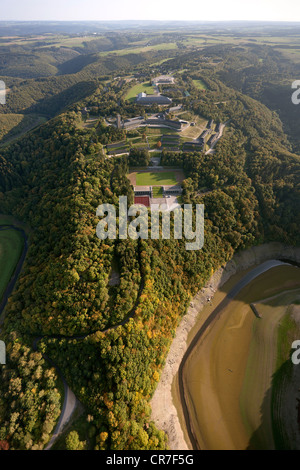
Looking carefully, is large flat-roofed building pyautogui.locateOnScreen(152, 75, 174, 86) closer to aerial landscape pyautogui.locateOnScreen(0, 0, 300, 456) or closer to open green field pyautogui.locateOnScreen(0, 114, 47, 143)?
aerial landscape pyautogui.locateOnScreen(0, 0, 300, 456)

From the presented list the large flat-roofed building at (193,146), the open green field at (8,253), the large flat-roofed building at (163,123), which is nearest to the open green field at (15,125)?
the open green field at (8,253)

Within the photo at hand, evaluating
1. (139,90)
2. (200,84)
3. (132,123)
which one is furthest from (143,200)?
(200,84)

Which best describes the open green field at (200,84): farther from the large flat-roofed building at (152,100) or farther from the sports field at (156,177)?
the sports field at (156,177)

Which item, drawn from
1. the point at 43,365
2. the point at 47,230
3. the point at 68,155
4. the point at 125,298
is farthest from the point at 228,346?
the point at 68,155

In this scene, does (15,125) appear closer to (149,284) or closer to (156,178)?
(156,178)

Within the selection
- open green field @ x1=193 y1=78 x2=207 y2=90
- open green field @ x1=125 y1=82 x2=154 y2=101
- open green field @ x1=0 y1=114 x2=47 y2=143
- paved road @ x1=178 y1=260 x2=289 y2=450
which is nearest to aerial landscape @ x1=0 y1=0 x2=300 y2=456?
paved road @ x1=178 y1=260 x2=289 y2=450

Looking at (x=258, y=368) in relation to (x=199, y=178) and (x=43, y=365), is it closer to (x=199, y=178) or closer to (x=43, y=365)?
(x=43, y=365)
